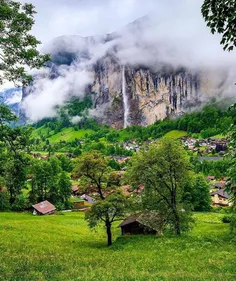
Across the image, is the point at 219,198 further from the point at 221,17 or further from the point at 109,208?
the point at 221,17

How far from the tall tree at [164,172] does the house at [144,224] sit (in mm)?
1237

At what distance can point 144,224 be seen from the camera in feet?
128

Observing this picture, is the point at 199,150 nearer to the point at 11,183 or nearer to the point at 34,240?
the point at 11,183

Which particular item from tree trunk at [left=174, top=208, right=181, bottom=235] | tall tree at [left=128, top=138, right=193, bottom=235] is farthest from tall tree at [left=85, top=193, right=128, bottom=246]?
tree trunk at [left=174, top=208, right=181, bottom=235]

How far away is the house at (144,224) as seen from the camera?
36500 millimetres

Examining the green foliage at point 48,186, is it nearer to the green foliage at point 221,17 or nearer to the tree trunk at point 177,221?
the tree trunk at point 177,221

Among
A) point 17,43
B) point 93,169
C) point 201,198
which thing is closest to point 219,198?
point 201,198

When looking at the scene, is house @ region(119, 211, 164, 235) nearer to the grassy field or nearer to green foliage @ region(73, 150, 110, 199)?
the grassy field

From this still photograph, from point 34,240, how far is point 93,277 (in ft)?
75.2

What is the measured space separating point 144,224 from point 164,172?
8.12 metres

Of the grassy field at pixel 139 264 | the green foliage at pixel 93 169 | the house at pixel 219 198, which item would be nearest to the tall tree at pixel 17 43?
the grassy field at pixel 139 264

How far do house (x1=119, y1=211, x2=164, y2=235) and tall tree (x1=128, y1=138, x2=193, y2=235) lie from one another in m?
1.24

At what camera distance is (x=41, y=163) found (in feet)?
286

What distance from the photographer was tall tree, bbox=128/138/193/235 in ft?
112
